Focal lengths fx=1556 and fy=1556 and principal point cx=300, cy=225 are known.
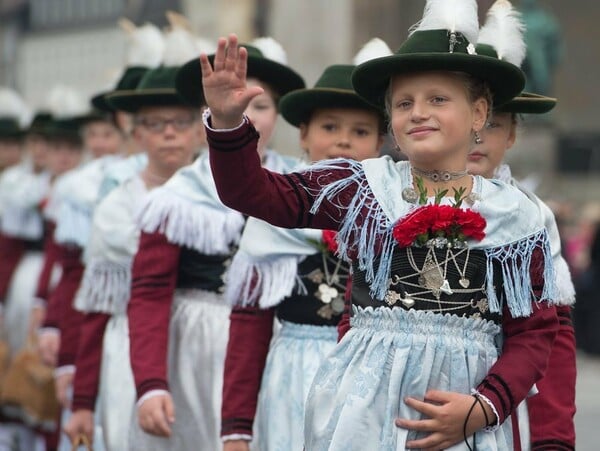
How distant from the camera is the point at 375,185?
13.9 ft

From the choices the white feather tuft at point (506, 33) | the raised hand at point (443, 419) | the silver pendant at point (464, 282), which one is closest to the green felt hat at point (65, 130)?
the white feather tuft at point (506, 33)

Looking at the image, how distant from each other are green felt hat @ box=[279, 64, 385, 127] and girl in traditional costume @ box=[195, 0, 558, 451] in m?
1.02

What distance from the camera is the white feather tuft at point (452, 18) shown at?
4301 mm

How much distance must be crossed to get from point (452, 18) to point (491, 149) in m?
1.02

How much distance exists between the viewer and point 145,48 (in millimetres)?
7375

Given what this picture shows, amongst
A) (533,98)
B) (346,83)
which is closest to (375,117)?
(346,83)

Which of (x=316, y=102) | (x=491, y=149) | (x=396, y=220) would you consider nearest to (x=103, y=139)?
(x=316, y=102)

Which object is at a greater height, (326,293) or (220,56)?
(220,56)

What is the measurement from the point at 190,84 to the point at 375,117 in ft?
2.89

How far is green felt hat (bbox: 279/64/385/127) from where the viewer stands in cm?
534

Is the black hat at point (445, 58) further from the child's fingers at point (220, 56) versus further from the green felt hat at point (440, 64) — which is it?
the child's fingers at point (220, 56)

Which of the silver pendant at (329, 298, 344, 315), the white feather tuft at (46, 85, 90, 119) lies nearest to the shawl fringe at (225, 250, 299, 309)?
the silver pendant at (329, 298, 344, 315)

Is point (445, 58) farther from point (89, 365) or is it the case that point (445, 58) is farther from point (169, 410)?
point (89, 365)

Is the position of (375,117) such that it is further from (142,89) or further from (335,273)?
(142,89)
